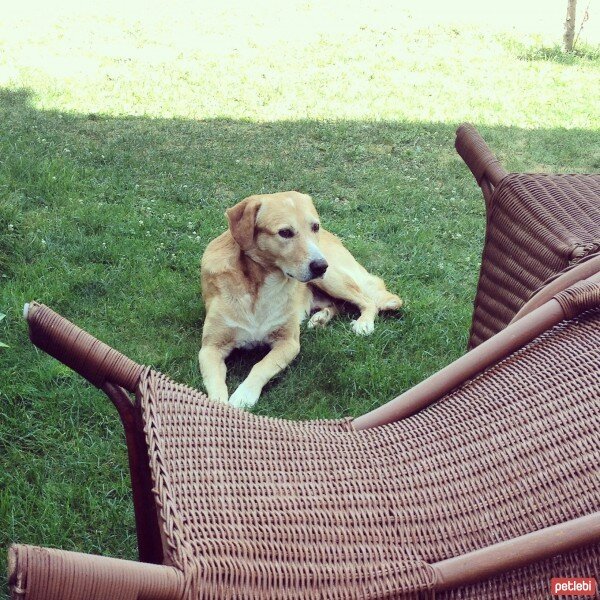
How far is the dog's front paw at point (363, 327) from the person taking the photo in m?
4.11

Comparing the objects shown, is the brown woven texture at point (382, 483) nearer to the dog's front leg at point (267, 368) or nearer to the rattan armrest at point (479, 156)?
the rattan armrest at point (479, 156)

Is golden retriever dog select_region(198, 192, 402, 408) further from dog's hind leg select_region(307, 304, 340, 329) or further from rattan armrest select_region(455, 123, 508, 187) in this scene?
rattan armrest select_region(455, 123, 508, 187)

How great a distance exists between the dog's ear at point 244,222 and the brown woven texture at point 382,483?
1.93 meters

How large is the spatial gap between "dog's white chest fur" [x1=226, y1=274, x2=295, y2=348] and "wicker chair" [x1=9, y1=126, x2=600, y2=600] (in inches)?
75.1

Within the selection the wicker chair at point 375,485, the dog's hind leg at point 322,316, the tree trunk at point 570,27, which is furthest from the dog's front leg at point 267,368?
the tree trunk at point 570,27

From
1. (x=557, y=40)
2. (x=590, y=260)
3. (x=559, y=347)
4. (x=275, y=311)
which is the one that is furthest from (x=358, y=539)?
Result: (x=557, y=40)

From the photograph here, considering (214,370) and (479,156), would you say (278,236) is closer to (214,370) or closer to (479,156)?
(214,370)

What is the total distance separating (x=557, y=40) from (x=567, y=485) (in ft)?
31.6

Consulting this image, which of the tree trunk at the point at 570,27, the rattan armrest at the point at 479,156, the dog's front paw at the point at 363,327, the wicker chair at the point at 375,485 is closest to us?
the wicker chair at the point at 375,485

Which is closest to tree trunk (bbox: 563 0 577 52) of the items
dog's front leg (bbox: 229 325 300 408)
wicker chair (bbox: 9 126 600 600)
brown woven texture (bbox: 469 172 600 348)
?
dog's front leg (bbox: 229 325 300 408)

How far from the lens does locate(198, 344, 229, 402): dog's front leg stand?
11.5 feet

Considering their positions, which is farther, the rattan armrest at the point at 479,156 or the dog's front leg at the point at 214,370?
the dog's front leg at the point at 214,370

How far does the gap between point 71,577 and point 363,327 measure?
10.1 ft

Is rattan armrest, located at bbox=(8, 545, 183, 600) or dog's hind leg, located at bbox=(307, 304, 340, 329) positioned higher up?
rattan armrest, located at bbox=(8, 545, 183, 600)
